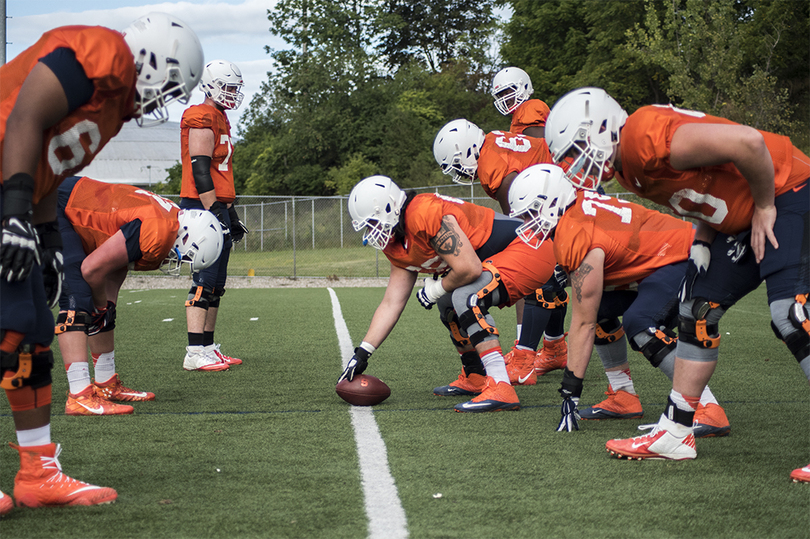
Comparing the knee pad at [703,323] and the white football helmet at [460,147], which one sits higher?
the white football helmet at [460,147]

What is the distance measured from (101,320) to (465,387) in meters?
2.50

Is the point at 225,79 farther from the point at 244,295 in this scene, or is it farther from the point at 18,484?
the point at 244,295

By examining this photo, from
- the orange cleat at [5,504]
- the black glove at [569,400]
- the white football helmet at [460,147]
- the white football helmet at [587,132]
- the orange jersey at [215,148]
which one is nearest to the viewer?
the orange cleat at [5,504]

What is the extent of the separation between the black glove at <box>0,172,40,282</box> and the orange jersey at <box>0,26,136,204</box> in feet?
0.60

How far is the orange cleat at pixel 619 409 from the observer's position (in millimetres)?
4508

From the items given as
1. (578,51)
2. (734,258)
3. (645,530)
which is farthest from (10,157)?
(578,51)

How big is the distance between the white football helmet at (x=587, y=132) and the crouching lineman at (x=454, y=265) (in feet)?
4.88

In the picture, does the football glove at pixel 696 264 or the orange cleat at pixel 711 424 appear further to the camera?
the orange cleat at pixel 711 424

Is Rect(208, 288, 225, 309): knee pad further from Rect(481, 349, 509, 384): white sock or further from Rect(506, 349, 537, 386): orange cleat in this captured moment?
Rect(481, 349, 509, 384): white sock

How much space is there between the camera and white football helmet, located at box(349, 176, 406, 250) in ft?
15.6

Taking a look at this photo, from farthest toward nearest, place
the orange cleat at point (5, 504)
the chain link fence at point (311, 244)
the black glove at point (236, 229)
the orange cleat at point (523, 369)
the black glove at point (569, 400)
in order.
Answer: the chain link fence at point (311, 244) → the black glove at point (236, 229) → the orange cleat at point (523, 369) → the black glove at point (569, 400) → the orange cleat at point (5, 504)

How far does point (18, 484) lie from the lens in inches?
118

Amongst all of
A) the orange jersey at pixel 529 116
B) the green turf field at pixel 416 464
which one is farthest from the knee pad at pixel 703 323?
the orange jersey at pixel 529 116

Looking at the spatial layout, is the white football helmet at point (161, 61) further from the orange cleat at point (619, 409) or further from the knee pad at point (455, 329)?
the orange cleat at point (619, 409)
